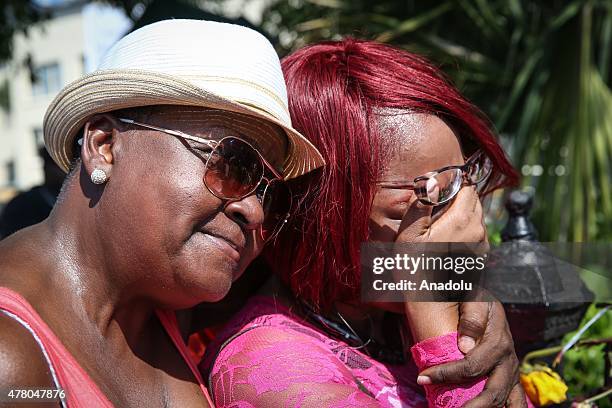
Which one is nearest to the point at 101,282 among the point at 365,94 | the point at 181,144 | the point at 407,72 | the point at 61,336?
the point at 61,336

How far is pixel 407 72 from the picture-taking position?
1822 mm

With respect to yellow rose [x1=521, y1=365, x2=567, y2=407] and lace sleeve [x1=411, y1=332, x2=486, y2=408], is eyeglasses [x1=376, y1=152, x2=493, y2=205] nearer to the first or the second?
lace sleeve [x1=411, y1=332, x2=486, y2=408]

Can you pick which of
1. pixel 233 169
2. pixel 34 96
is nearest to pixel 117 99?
pixel 233 169

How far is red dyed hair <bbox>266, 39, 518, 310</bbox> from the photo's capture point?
173 cm

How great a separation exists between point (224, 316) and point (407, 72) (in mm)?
898

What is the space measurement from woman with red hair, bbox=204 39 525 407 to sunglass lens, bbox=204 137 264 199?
24 cm

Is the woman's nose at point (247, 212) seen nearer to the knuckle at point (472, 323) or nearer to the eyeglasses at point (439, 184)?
the eyeglasses at point (439, 184)

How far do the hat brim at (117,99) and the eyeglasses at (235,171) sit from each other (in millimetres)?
62

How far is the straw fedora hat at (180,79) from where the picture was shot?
141 cm

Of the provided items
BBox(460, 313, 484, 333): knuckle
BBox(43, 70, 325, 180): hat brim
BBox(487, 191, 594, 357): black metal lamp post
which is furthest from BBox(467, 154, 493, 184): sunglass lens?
BBox(43, 70, 325, 180): hat brim

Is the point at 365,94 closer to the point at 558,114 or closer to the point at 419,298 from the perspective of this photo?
the point at 419,298

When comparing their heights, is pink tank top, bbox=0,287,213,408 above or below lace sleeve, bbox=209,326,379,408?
above

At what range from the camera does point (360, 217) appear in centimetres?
174

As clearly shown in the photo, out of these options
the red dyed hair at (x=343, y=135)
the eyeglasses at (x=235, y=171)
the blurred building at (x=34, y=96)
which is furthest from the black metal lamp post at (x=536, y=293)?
the blurred building at (x=34, y=96)
